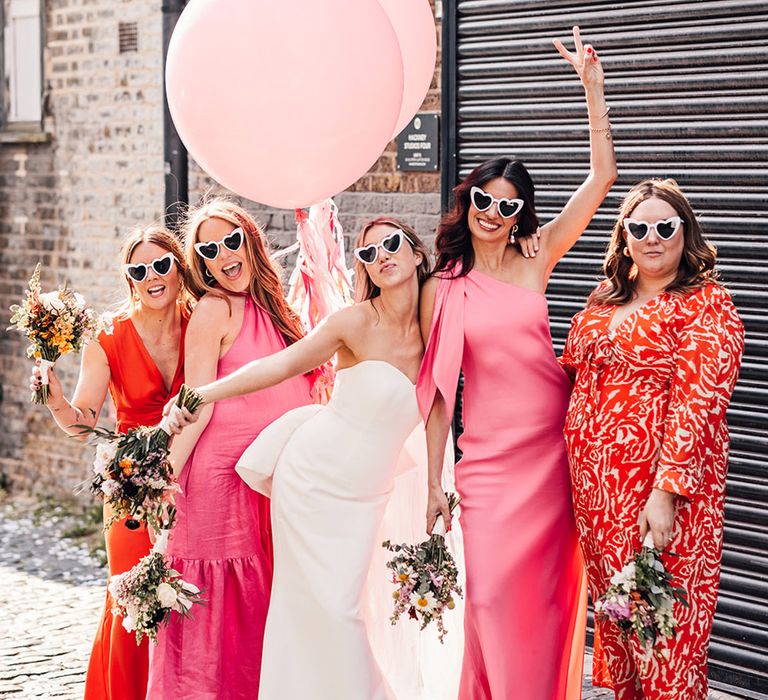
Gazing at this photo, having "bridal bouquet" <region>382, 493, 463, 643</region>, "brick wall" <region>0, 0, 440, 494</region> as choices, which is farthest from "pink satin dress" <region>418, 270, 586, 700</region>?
"brick wall" <region>0, 0, 440, 494</region>

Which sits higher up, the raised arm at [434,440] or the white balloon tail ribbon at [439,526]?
the raised arm at [434,440]

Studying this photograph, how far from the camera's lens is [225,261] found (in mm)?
4551

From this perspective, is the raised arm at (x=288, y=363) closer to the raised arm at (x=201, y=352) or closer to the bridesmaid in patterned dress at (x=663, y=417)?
the raised arm at (x=201, y=352)

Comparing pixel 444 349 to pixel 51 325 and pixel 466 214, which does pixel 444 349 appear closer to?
pixel 466 214

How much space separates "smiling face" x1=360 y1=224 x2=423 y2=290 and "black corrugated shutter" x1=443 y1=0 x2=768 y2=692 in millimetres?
1925

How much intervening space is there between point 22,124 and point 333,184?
603 centimetres

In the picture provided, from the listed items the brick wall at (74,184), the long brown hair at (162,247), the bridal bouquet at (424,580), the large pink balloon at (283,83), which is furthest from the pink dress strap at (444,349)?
the brick wall at (74,184)

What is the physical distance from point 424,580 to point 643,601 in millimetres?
718

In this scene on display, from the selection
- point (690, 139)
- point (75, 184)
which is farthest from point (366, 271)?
point (75, 184)

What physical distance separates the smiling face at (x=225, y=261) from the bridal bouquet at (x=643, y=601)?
174cm

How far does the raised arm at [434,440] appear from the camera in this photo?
424cm

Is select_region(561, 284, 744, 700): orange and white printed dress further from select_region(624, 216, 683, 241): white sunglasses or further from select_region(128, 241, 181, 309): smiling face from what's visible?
select_region(128, 241, 181, 309): smiling face

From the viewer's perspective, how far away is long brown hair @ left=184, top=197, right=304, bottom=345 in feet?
15.0

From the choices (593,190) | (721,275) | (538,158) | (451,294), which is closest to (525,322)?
(451,294)
